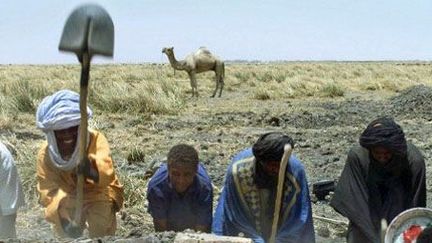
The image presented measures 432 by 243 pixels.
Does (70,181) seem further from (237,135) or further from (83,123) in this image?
(237,135)

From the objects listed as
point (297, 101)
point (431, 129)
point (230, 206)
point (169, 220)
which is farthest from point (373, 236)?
point (297, 101)

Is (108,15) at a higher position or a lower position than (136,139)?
higher

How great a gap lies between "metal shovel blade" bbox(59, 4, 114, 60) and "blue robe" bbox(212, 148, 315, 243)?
130cm

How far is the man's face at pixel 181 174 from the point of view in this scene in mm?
5133

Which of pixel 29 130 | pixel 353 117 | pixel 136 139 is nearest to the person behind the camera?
pixel 136 139

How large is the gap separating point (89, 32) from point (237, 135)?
8.74 meters

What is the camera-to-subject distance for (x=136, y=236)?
14.6 ft

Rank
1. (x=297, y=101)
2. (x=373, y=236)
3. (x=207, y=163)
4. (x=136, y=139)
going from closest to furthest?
1. (x=373, y=236)
2. (x=207, y=163)
3. (x=136, y=139)
4. (x=297, y=101)

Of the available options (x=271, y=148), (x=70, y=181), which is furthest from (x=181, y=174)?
(x=70, y=181)

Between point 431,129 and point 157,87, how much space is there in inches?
277

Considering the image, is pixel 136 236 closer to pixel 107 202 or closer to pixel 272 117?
pixel 107 202

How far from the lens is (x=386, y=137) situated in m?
4.99

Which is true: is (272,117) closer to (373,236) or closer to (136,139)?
(136,139)

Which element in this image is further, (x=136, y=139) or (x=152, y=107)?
(x=152, y=107)
